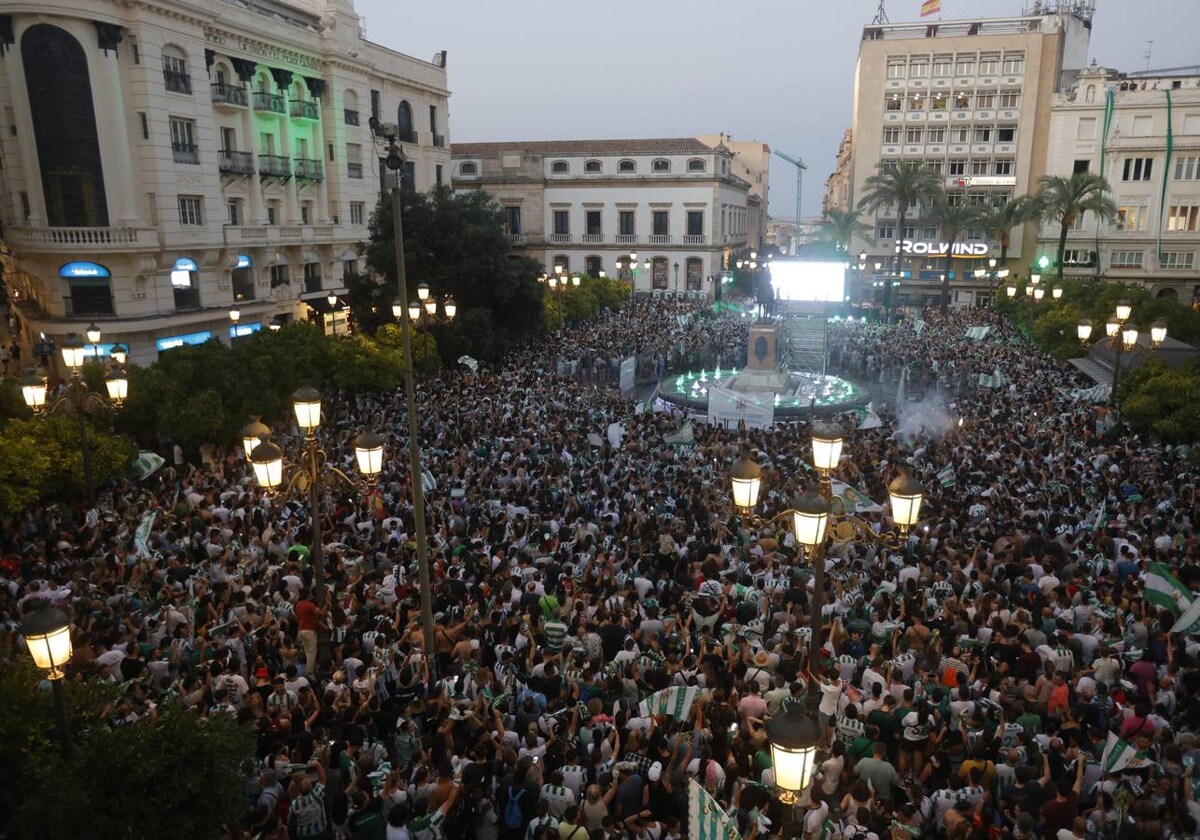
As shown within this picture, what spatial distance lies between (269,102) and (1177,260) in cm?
5153

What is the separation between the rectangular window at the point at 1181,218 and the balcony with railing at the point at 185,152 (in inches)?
2089

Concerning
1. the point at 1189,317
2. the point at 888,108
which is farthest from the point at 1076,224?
the point at 1189,317

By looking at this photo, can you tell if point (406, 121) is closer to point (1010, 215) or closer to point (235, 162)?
point (235, 162)

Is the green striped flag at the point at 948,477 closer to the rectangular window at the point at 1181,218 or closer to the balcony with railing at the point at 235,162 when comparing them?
the balcony with railing at the point at 235,162

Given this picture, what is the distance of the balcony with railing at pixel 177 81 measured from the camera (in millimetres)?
28997

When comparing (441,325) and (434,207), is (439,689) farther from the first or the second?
(434,207)

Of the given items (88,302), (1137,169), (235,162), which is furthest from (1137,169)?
(88,302)

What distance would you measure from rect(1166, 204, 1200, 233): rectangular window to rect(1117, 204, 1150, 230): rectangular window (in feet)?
4.19

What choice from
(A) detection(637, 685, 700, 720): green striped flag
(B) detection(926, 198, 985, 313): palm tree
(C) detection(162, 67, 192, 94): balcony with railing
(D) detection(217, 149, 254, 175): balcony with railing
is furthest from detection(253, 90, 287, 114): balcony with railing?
(B) detection(926, 198, 985, 313): palm tree

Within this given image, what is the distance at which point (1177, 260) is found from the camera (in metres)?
51.1

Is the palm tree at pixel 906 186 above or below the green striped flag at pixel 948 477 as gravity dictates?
above

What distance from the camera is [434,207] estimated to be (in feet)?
97.8

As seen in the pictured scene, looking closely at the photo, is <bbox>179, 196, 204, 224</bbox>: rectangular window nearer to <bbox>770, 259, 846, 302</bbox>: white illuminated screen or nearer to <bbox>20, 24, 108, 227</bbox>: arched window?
<bbox>20, 24, 108, 227</bbox>: arched window

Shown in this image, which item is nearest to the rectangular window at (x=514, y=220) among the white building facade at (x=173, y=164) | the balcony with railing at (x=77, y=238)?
the white building facade at (x=173, y=164)
